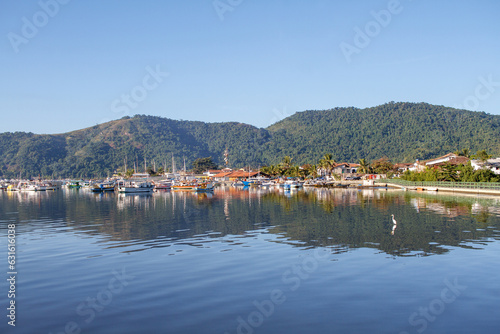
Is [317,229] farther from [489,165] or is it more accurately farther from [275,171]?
[275,171]

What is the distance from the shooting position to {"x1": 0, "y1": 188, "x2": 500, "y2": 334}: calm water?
12164mm

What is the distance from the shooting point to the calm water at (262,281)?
39.9 ft

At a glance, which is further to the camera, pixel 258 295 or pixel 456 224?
pixel 456 224

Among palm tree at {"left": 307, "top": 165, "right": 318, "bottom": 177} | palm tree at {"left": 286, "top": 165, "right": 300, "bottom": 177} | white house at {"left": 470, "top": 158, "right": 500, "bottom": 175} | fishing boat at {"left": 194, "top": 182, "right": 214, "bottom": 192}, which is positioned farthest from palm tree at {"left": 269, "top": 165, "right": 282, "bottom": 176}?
white house at {"left": 470, "top": 158, "right": 500, "bottom": 175}

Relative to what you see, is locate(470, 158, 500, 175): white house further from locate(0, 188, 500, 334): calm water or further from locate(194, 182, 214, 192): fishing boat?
locate(0, 188, 500, 334): calm water

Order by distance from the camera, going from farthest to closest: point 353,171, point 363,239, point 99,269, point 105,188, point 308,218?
1. point 353,171
2. point 105,188
3. point 308,218
4. point 363,239
5. point 99,269

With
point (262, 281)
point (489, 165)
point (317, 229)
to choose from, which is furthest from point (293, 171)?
point (262, 281)

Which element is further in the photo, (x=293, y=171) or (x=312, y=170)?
Result: (x=312, y=170)

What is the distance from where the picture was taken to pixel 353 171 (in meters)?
197

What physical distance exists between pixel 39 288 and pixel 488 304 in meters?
15.0

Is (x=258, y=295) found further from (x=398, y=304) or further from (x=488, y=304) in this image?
(x=488, y=304)

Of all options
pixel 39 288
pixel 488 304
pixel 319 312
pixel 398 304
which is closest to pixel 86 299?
pixel 39 288

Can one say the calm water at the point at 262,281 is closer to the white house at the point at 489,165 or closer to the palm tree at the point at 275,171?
the white house at the point at 489,165

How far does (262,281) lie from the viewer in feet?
53.9
